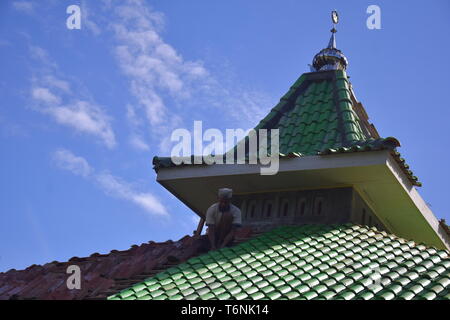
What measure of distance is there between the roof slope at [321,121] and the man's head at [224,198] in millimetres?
1267

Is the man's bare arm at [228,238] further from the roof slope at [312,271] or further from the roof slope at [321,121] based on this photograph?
the roof slope at [321,121]

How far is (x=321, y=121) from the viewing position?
1412 cm

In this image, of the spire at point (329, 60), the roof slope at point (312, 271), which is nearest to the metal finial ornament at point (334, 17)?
the spire at point (329, 60)

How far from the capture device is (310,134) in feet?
45.3

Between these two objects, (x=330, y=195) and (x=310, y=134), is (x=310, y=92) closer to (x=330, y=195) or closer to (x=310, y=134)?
(x=310, y=134)

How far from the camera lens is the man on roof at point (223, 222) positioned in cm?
1177

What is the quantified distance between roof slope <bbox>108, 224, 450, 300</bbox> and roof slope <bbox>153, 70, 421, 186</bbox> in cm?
159

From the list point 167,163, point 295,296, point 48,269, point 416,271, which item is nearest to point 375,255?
point 416,271

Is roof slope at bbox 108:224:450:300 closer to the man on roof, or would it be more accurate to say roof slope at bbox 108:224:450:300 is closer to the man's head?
the man on roof

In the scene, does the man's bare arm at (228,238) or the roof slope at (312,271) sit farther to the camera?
the man's bare arm at (228,238)

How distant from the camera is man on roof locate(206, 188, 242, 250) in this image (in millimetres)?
11766

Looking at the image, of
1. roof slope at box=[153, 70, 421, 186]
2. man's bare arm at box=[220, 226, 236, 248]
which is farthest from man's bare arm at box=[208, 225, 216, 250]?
roof slope at box=[153, 70, 421, 186]

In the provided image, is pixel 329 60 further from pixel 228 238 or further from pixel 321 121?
pixel 228 238

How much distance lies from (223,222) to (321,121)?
3.43m
